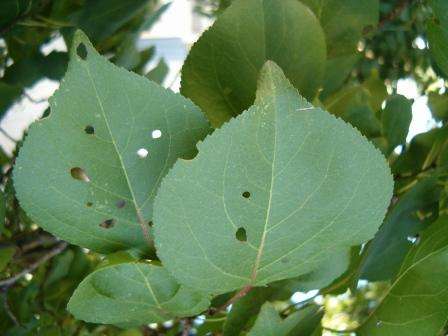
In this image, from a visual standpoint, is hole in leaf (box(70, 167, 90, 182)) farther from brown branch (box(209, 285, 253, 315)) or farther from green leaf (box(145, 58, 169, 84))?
green leaf (box(145, 58, 169, 84))

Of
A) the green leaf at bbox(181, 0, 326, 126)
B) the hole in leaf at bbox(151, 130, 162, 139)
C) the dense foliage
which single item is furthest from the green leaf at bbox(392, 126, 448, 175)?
the hole in leaf at bbox(151, 130, 162, 139)

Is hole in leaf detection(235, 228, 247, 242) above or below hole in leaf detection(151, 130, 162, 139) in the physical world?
below

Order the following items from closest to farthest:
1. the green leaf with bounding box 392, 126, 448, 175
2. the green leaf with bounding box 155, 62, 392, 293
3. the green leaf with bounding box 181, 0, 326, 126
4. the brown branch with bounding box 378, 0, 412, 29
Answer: the green leaf with bounding box 155, 62, 392, 293, the green leaf with bounding box 181, 0, 326, 126, the green leaf with bounding box 392, 126, 448, 175, the brown branch with bounding box 378, 0, 412, 29

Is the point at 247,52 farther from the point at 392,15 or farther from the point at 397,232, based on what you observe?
the point at 392,15

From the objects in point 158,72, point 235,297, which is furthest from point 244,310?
point 158,72

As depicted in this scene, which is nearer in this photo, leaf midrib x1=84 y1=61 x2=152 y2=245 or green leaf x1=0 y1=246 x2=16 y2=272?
leaf midrib x1=84 y1=61 x2=152 y2=245

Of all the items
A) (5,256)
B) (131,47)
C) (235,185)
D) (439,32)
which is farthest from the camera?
(131,47)

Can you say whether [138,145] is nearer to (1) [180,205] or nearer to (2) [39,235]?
(1) [180,205]
